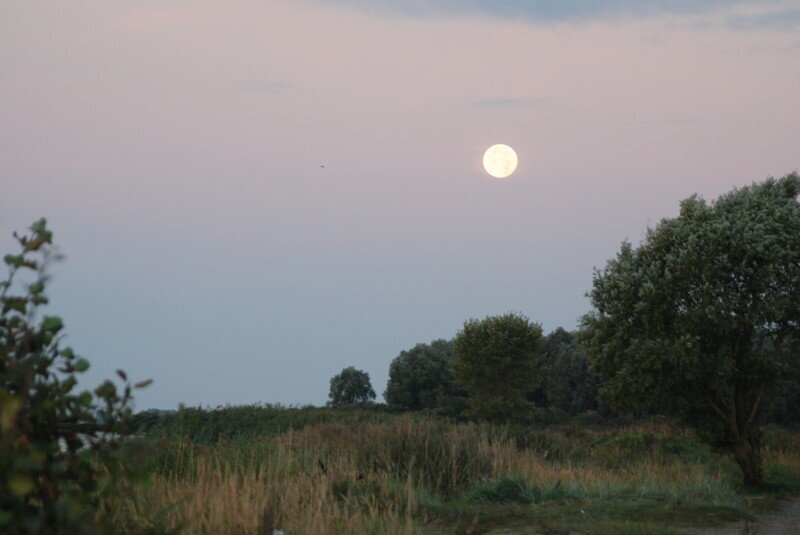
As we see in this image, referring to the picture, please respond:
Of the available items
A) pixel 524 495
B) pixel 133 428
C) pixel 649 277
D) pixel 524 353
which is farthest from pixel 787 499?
pixel 524 353

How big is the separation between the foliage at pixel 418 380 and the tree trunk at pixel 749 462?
40.9m

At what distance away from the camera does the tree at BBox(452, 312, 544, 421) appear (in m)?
41.0

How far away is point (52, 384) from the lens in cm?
439

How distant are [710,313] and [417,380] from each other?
4381 cm

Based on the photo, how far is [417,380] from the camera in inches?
2426

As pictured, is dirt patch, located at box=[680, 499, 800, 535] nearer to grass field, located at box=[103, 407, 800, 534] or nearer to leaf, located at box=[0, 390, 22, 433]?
Answer: grass field, located at box=[103, 407, 800, 534]

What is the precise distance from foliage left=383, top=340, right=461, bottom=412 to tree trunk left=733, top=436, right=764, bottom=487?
40936 millimetres

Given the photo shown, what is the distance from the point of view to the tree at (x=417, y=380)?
6138cm

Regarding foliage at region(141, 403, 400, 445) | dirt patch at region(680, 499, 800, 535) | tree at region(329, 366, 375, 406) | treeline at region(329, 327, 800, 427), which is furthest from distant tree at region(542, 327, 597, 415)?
dirt patch at region(680, 499, 800, 535)

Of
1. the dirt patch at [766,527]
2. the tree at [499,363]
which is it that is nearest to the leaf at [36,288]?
the dirt patch at [766,527]

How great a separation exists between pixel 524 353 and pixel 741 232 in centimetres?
2340

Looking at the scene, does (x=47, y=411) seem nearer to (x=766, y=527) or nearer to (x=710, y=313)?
(x=766, y=527)

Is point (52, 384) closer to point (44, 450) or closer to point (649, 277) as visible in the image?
point (44, 450)

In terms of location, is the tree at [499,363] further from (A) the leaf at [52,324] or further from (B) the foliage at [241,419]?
(A) the leaf at [52,324]
